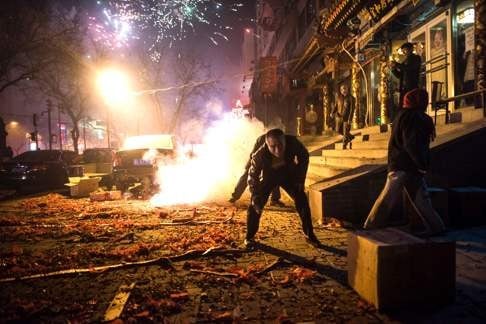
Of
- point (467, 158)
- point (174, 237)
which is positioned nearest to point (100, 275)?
point (174, 237)

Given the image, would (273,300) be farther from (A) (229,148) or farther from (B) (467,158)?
(A) (229,148)

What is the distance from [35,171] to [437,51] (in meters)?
15.8

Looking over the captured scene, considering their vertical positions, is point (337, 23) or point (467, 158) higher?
point (337, 23)

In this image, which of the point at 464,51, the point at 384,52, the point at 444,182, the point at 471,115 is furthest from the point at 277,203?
the point at 384,52

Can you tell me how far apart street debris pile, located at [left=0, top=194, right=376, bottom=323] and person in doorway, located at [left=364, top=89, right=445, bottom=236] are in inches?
46.7

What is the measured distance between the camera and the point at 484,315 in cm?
320

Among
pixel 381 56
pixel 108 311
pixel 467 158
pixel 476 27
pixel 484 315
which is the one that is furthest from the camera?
pixel 381 56

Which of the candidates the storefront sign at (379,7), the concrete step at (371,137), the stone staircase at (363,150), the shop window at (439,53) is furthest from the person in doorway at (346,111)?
the storefront sign at (379,7)

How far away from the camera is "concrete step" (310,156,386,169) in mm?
9333

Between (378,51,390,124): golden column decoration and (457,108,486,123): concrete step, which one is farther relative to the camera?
(378,51,390,124): golden column decoration

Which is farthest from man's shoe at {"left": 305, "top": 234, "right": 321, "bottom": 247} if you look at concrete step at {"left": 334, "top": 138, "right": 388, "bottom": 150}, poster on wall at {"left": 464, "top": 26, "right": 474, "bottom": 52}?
poster on wall at {"left": 464, "top": 26, "right": 474, "bottom": 52}

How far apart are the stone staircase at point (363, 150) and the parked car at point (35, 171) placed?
432 inches

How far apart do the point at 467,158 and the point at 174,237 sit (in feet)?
19.2

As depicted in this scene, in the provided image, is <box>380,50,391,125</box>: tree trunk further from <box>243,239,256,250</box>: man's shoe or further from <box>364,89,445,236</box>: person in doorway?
<box>243,239,256,250</box>: man's shoe
